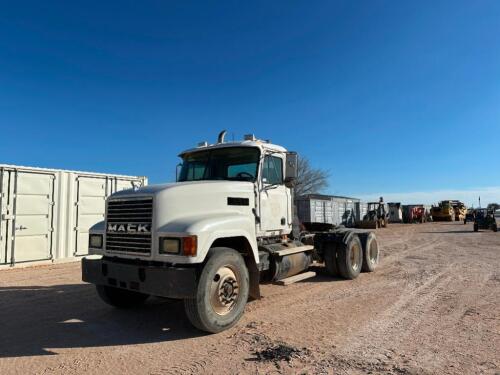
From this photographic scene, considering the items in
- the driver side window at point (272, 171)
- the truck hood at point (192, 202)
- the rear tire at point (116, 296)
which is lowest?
the rear tire at point (116, 296)

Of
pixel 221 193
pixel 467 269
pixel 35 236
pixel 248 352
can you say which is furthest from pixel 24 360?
pixel 467 269

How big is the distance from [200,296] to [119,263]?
55.1 inches

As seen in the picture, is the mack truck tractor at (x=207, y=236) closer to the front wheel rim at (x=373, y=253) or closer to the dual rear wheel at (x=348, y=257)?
the dual rear wheel at (x=348, y=257)

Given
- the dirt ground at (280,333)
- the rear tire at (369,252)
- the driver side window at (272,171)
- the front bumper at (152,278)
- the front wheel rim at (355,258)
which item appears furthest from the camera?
the rear tire at (369,252)

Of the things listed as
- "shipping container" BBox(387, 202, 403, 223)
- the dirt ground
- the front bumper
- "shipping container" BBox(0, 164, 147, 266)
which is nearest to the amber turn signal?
the front bumper

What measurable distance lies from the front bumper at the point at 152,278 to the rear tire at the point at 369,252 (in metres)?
6.34

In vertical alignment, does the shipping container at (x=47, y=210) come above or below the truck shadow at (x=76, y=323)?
above

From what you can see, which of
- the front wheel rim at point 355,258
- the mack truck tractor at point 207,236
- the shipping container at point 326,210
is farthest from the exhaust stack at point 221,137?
the shipping container at point 326,210

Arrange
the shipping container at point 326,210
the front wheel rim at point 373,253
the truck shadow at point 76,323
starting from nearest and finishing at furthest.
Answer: the truck shadow at point 76,323 < the front wheel rim at point 373,253 < the shipping container at point 326,210

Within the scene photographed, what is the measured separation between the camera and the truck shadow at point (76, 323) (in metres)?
4.98

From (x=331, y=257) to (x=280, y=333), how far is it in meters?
4.17

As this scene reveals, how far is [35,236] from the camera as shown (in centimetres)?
1159

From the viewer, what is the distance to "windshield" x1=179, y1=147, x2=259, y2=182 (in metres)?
6.75

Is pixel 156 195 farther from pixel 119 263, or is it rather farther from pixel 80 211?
pixel 80 211
